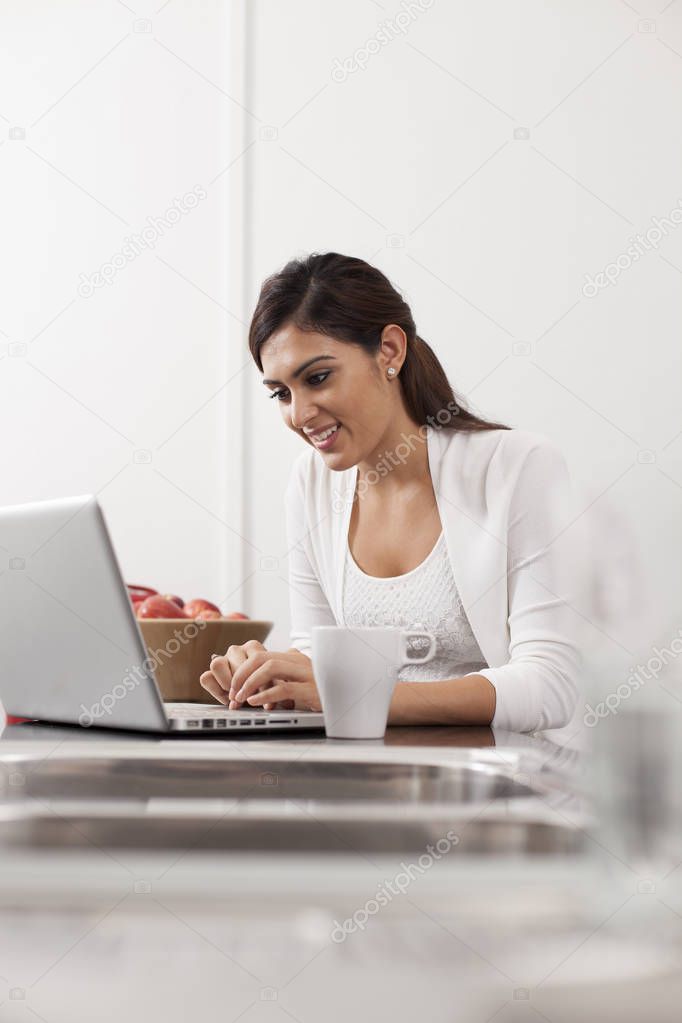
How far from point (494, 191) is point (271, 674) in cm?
250

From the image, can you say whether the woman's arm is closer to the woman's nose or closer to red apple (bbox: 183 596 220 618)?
the woman's nose

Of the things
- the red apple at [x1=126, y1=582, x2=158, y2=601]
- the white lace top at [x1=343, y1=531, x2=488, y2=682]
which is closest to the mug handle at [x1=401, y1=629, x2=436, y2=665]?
the white lace top at [x1=343, y1=531, x2=488, y2=682]

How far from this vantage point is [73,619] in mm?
1022

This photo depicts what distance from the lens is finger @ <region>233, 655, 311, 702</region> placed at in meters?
1.14

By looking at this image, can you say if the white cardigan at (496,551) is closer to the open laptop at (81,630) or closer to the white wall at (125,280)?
the open laptop at (81,630)

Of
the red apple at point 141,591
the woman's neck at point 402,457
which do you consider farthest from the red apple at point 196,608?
the woman's neck at point 402,457

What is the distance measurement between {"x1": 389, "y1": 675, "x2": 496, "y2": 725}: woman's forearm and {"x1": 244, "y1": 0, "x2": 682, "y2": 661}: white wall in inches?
78.1

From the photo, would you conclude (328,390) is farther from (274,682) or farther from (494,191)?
(494,191)

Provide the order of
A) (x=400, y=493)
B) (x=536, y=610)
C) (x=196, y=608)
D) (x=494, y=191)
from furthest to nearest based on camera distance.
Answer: (x=494, y=191)
(x=196, y=608)
(x=400, y=493)
(x=536, y=610)

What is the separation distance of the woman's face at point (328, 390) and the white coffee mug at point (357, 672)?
875mm

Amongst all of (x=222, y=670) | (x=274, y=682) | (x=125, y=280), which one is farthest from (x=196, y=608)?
(x=125, y=280)

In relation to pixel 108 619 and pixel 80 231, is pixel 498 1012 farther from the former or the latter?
pixel 80 231

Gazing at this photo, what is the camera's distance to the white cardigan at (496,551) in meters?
1.49

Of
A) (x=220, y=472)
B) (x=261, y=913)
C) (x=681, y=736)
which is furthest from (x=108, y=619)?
(x=220, y=472)
